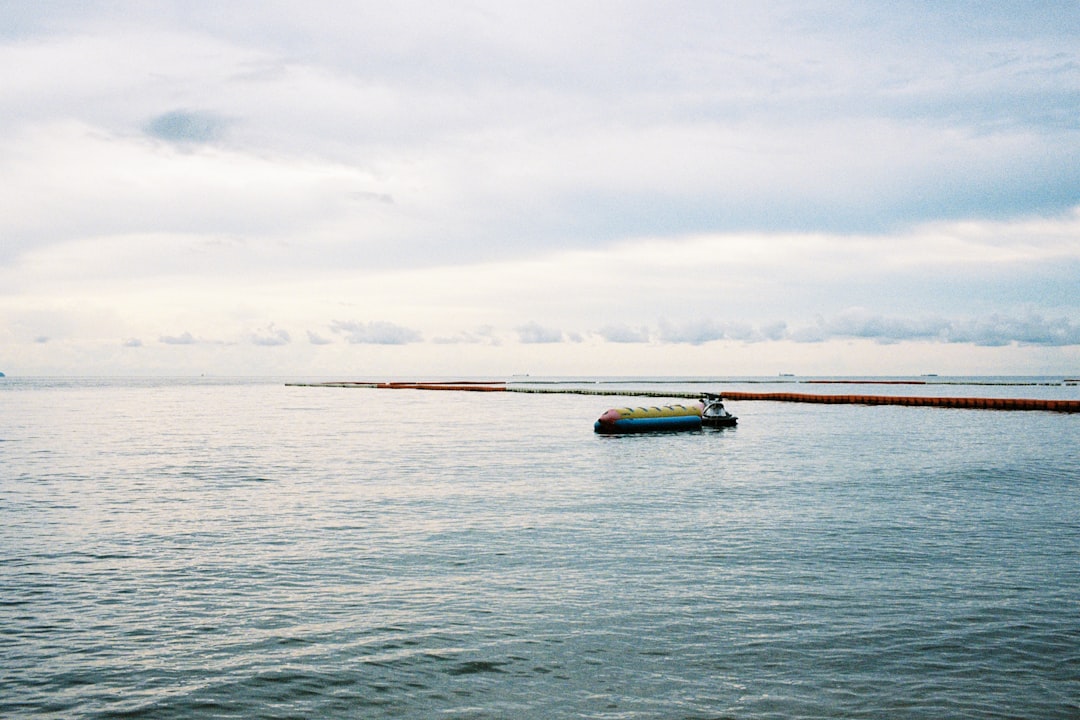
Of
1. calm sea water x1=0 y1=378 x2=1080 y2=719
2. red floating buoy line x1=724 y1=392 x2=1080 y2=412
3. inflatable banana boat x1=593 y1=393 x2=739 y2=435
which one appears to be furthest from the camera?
red floating buoy line x1=724 y1=392 x2=1080 y2=412

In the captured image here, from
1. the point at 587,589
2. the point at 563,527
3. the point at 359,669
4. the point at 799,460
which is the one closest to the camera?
the point at 359,669

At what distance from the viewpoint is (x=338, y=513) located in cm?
2809

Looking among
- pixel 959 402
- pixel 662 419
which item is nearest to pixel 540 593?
pixel 662 419

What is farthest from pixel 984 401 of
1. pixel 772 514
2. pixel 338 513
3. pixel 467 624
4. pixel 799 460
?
pixel 467 624

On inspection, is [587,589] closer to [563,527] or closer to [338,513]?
[563,527]

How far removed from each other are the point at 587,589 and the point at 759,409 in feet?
310

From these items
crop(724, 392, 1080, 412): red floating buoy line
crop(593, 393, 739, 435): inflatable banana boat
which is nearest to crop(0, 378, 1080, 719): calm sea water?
crop(593, 393, 739, 435): inflatable banana boat

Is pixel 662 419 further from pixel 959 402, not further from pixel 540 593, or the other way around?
pixel 959 402

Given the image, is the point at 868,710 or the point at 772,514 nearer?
the point at 868,710

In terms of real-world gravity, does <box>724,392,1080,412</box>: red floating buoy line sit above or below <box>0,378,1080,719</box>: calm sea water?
Result: above

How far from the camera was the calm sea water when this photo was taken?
480 inches

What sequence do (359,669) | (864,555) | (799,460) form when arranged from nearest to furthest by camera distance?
(359,669) < (864,555) < (799,460)

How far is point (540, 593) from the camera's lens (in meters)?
17.5

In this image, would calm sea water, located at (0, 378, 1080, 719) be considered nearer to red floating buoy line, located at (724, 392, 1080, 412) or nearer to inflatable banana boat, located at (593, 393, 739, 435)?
inflatable banana boat, located at (593, 393, 739, 435)
